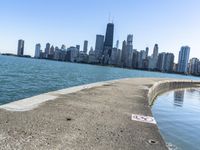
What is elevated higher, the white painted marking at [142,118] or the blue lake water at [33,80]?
the white painted marking at [142,118]

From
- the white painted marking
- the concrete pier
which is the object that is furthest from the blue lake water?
the white painted marking

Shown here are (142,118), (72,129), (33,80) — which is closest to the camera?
(72,129)

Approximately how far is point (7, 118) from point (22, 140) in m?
1.66

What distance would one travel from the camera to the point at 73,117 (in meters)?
7.14

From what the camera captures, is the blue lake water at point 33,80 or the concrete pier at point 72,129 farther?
the blue lake water at point 33,80

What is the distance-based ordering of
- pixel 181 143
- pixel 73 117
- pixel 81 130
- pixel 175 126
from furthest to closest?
pixel 175 126
pixel 181 143
pixel 73 117
pixel 81 130

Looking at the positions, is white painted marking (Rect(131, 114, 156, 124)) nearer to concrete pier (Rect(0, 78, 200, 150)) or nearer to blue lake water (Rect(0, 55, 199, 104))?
concrete pier (Rect(0, 78, 200, 150))

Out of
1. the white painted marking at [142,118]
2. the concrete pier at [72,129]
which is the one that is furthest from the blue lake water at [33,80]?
the white painted marking at [142,118]

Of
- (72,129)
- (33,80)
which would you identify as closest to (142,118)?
(72,129)

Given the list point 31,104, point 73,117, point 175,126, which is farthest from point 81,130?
point 175,126

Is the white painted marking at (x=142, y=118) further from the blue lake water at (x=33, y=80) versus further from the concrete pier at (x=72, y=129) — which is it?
the blue lake water at (x=33, y=80)

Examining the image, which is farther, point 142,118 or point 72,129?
point 142,118

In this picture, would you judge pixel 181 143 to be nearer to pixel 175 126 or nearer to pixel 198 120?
pixel 175 126

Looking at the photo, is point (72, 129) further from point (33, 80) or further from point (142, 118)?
point (33, 80)
